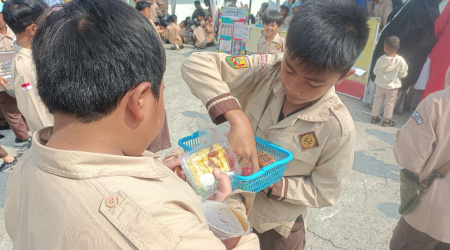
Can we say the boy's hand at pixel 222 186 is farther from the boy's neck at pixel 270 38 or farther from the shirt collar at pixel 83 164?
the boy's neck at pixel 270 38

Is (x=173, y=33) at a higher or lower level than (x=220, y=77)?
lower

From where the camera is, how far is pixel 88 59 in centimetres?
73

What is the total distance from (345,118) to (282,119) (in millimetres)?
330

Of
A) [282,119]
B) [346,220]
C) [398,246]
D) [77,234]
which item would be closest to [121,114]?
[77,234]

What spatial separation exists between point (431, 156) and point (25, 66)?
11.1 feet

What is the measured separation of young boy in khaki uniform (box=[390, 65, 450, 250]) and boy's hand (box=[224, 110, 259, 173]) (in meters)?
1.12

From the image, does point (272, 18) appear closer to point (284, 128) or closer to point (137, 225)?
point (284, 128)

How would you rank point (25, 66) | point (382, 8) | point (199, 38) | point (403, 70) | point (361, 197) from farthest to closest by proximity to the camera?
point (199, 38) < point (382, 8) < point (403, 70) < point (361, 197) < point (25, 66)

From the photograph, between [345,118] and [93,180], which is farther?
[345,118]

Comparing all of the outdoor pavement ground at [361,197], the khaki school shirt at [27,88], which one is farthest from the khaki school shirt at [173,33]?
the khaki school shirt at [27,88]

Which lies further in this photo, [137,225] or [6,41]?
[6,41]

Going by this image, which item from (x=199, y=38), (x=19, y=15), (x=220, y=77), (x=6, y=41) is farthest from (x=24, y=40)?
(x=199, y=38)

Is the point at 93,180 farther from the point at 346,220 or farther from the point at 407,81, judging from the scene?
the point at 407,81

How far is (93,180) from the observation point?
2.38 feet
